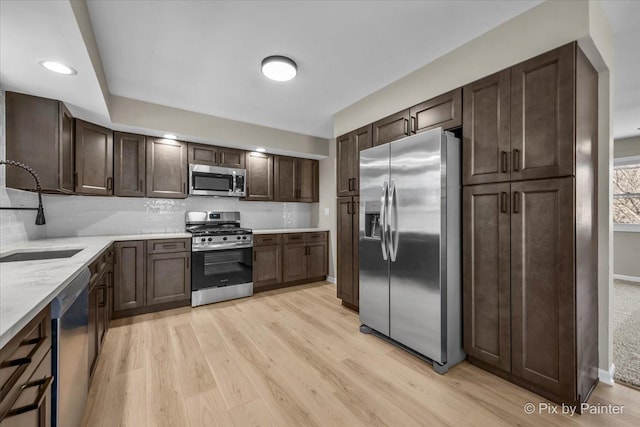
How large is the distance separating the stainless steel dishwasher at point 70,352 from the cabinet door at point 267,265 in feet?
7.95

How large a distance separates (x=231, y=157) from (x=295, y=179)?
117 cm

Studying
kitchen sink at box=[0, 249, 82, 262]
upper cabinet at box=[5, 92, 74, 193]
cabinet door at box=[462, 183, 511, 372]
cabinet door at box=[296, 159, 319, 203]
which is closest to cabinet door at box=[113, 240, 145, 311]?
upper cabinet at box=[5, 92, 74, 193]

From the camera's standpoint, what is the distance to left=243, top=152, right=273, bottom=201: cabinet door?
4344 millimetres

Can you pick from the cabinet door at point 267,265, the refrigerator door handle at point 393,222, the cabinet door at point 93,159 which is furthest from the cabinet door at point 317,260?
the cabinet door at point 93,159

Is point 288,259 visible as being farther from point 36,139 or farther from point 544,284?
point 544,284

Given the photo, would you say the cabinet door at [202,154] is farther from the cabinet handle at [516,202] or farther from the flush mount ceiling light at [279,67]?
the cabinet handle at [516,202]

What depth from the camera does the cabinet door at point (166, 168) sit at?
3.56 meters

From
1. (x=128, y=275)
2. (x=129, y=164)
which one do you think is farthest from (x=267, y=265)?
(x=129, y=164)

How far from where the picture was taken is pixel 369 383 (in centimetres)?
194

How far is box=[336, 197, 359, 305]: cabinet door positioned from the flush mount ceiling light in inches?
59.7

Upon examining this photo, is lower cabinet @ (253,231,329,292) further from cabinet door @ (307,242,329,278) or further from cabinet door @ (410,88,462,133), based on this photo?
cabinet door @ (410,88,462,133)

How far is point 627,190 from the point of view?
4738mm

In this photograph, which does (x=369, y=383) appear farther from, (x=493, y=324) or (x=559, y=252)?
(x=559, y=252)

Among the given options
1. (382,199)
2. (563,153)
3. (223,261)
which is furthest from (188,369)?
(563,153)
